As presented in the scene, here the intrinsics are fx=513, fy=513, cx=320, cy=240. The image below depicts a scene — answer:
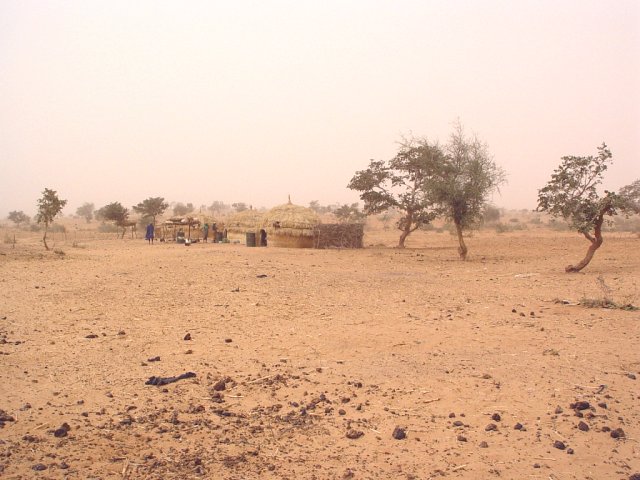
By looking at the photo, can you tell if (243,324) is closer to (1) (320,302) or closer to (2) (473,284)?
(1) (320,302)

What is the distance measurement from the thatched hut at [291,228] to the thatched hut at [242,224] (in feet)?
9.35

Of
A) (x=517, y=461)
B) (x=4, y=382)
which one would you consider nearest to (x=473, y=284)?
(x=517, y=461)

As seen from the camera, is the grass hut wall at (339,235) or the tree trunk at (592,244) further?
the grass hut wall at (339,235)

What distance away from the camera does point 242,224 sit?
3189 cm

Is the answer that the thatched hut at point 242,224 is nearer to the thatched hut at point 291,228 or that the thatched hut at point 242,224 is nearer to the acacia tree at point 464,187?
the thatched hut at point 291,228

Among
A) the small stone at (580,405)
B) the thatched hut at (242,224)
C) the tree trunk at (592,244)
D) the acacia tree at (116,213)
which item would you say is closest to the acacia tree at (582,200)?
the tree trunk at (592,244)

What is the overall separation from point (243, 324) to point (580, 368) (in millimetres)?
5055

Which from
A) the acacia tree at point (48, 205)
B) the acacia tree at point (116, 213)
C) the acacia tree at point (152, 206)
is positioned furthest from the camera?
the acacia tree at point (152, 206)

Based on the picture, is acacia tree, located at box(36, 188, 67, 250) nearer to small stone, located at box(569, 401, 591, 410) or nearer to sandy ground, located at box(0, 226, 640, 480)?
sandy ground, located at box(0, 226, 640, 480)

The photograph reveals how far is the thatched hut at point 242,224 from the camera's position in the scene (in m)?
31.4

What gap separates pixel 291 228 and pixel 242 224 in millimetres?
5601

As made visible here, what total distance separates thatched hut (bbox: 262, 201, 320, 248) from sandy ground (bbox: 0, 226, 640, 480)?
15544mm

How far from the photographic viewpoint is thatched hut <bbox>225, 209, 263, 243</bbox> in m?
31.4

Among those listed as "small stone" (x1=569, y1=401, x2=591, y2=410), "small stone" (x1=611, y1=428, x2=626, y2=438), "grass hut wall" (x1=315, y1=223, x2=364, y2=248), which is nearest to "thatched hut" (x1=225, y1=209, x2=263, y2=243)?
"grass hut wall" (x1=315, y1=223, x2=364, y2=248)
